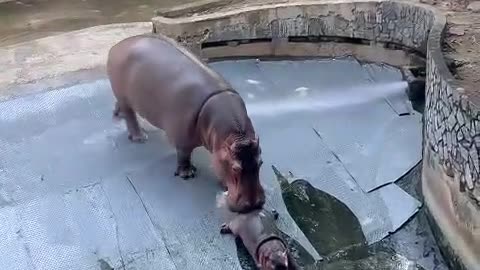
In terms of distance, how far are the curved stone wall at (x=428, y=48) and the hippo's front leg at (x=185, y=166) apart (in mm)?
1394

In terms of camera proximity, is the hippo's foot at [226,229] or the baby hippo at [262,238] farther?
the hippo's foot at [226,229]

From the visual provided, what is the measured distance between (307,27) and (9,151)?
97.6 inches

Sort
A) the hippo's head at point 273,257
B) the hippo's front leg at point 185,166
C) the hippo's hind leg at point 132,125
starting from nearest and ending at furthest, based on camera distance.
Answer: the hippo's head at point 273,257, the hippo's front leg at point 185,166, the hippo's hind leg at point 132,125

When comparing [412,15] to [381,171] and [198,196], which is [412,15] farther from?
[198,196]

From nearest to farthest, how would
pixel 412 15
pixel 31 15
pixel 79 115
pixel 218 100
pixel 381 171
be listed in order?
pixel 218 100 < pixel 381 171 < pixel 79 115 < pixel 412 15 < pixel 31 15

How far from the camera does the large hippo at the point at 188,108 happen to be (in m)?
4.26

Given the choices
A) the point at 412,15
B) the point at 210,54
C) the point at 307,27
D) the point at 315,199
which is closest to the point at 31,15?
the point at 210,54

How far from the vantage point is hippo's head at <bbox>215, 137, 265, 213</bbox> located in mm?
4203

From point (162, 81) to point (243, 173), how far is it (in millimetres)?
893

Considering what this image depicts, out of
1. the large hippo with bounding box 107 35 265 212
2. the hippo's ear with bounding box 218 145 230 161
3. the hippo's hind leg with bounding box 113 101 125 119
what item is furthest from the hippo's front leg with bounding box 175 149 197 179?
the hippo's hind leg with bounding box 113 101 125 119

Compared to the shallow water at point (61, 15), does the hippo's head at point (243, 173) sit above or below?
below

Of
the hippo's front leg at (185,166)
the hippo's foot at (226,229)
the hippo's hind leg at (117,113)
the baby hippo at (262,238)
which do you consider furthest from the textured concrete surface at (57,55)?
the baby hippo at (262,238)

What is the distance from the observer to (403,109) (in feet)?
18.3

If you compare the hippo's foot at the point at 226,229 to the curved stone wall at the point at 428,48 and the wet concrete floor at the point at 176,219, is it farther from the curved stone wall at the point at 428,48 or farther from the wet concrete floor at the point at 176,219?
the curved stone wall at the point at 428,48
